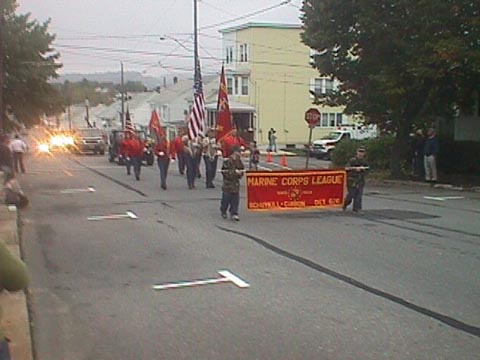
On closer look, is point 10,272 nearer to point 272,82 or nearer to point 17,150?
point 17,150

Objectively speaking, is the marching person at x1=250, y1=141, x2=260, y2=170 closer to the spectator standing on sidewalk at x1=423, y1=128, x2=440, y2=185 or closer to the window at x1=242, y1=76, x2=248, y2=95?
the spectator standing on sidewalk at x1=423, y1=128, x2=440, y2=185

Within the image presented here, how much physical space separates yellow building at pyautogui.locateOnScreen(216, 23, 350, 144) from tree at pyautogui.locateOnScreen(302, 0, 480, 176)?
3670cm

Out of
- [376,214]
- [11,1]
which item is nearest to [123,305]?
[376,214]

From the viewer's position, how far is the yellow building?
66.5 meters

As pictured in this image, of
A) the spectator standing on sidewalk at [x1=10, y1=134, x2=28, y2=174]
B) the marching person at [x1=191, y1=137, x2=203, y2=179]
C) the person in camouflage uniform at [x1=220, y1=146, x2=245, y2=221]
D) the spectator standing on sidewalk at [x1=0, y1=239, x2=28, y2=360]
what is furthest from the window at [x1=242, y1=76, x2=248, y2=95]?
the spectator standing on sidewalk at [x1=0, y1=239, x2=28, y2=360]

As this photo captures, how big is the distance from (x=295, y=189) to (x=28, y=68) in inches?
1468

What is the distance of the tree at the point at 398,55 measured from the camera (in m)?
24.6

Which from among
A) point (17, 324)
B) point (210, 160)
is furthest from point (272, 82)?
A: point (17, 324)

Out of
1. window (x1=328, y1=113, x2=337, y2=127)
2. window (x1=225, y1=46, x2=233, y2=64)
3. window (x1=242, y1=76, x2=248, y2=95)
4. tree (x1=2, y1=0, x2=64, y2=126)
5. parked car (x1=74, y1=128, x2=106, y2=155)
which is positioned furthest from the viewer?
window (x1=225, y1=46, x2=233, y2=64)

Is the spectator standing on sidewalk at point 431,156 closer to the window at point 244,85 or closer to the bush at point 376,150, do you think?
the bush at point 376,150

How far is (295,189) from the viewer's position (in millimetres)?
17578

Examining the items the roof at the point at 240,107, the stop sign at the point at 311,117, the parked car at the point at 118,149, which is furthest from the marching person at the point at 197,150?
the roof at the point at 240,107

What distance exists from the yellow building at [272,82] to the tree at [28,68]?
1778 cm

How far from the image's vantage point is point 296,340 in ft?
22.9
